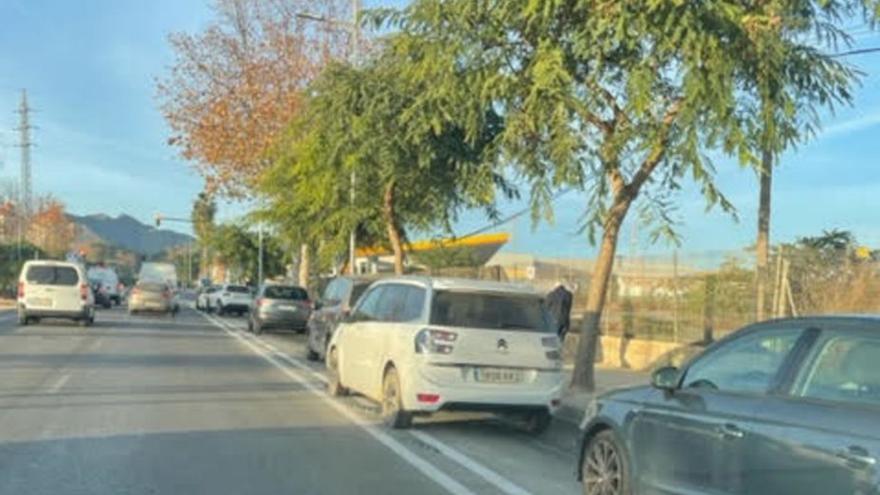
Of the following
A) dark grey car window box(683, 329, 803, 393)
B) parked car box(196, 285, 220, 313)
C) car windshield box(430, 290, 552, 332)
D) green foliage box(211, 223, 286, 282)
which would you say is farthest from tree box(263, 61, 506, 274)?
green foliage box(211, 223, 286, 282)

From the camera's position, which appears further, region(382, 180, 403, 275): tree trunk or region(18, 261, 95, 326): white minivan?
region(18, 261, 95, 326): white minivan

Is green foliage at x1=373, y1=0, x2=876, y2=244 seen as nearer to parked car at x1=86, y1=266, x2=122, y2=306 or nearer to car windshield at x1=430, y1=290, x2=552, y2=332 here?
car windshield at x1=430, y1=290, x2=552, y2=332

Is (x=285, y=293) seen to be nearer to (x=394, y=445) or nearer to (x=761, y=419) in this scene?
(x=394, y=445)

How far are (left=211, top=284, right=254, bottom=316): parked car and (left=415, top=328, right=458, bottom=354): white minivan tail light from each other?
3921cm

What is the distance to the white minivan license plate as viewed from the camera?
12.0 m

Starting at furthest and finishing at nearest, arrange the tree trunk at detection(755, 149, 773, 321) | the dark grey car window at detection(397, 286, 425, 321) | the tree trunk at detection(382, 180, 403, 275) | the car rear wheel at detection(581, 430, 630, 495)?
the tree trunk at detection(382, 180, 403, 275) < the tree trunk at detection(755, 149, 773, 321) < the dark grey car window at detection(397, 286, 425, 321) < the car rear wheel at detection(581, 430, 630, 495)

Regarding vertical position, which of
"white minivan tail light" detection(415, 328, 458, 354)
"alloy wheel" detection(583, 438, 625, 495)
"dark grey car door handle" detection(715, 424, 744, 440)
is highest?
"white minivan tail light" detection(415, 328, 458, 354)

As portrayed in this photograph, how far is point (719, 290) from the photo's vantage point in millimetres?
18562

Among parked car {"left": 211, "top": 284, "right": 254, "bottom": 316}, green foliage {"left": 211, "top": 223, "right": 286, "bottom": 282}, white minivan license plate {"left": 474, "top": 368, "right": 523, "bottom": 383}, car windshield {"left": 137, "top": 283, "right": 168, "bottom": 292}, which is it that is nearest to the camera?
white minivan license plate {"left": 474, "top": 368, "right": 523, "bottom": 383}

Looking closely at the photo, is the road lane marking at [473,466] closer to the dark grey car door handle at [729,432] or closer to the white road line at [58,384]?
the dark grey car door handle at [729,432]

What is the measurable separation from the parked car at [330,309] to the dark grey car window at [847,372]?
45.1 feet

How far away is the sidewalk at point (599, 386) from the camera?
13539 mm

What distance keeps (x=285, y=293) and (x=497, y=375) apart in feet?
70.1

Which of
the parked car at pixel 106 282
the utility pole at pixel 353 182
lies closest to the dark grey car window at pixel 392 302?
the utility pole at pixel 353 182
